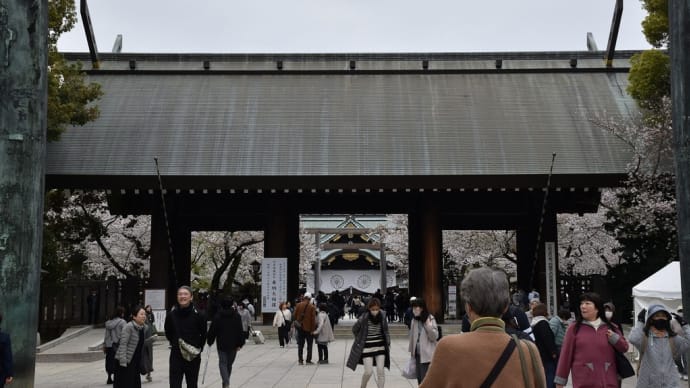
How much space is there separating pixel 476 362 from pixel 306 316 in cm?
1402

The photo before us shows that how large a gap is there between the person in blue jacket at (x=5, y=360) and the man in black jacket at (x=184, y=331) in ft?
7.57

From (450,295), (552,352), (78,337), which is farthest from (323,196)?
(552,352)

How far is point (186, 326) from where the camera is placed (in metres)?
9.02

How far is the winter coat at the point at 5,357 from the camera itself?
6711 mm

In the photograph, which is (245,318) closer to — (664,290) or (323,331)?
(323,331)

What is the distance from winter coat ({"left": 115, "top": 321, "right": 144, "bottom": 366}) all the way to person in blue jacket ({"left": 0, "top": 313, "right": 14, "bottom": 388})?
2.67 meters

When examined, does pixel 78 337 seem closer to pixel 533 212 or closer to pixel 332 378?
pixel 332 378

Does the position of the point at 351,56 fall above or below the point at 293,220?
above

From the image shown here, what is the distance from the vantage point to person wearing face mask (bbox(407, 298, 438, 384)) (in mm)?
9773

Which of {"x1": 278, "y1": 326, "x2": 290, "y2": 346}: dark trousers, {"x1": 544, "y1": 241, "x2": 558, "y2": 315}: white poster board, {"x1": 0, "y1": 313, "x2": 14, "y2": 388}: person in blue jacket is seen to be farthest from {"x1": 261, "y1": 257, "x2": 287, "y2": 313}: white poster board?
{"x1": 0, "y1": 313, "x2": 14, "y2": 388}: person in blue jacket

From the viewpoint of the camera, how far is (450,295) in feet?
91.4

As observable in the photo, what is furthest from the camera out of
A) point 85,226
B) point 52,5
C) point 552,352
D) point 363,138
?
point 85,226

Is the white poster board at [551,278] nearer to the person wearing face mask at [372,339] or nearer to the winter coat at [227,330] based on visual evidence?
the person wearing face mask at [372,339]

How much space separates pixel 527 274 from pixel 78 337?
13.8 metres
